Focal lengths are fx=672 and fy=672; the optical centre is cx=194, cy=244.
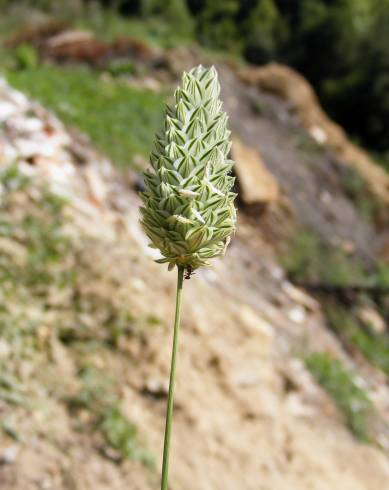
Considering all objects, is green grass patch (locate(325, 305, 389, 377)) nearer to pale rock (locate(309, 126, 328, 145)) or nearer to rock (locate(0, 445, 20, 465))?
rock (locate(0, 445, 20, 465))

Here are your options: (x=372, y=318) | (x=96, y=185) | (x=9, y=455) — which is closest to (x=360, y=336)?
(x=372, y=318)

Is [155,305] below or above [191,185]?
below

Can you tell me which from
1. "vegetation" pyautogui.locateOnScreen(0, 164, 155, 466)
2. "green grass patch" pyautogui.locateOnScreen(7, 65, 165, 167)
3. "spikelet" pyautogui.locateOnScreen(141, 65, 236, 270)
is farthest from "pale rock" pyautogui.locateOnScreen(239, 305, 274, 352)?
"spikelet" pyautogui.locateOnScreen(141, 65, 236, 270)

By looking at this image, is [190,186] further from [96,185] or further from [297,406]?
[96,185]

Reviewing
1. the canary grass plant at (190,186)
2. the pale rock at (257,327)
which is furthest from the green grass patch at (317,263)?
the canary grass plant at (190,186)

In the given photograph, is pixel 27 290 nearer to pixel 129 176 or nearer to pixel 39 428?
pixel 39 428

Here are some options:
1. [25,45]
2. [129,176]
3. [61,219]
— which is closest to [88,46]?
[25,45]
